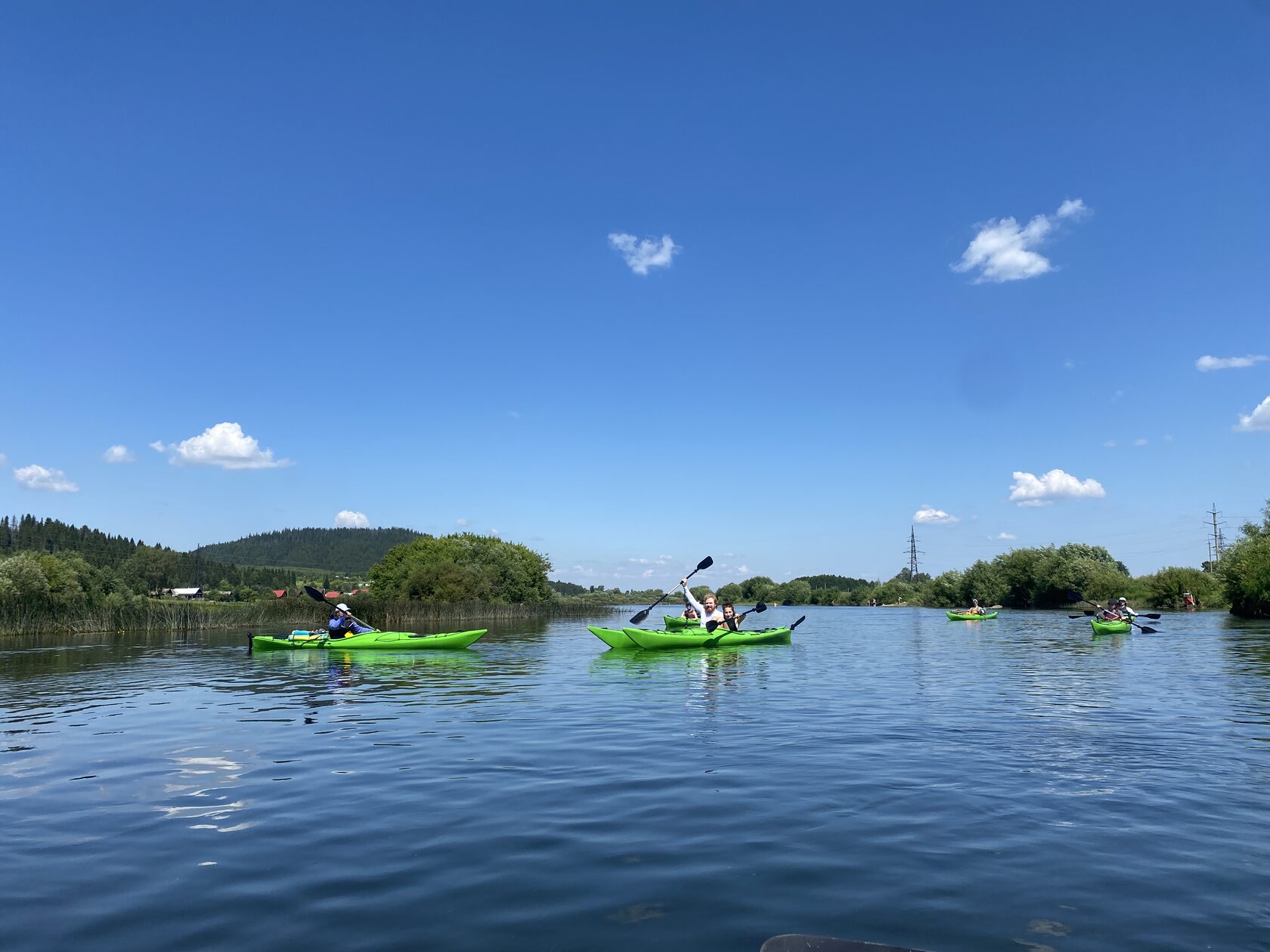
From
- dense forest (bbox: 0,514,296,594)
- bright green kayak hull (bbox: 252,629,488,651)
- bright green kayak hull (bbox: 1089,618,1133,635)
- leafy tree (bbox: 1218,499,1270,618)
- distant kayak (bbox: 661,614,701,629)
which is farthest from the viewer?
dense forest (bbox: 0,514,296,594)

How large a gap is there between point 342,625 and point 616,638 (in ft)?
27.5

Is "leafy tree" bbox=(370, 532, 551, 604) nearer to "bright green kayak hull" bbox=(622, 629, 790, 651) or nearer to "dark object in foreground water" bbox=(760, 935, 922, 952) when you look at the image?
"bright green kayak hull" bbox=(622, 629, 790, 651)

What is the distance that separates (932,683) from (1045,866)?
12.4 metres

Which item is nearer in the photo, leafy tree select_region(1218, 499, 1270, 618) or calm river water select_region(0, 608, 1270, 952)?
calm river water select_region(0, 608, 1270, 952)

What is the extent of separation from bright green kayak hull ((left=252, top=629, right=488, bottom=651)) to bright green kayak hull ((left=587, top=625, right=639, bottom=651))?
144 inches

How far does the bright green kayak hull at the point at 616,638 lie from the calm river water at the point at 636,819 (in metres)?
9.62

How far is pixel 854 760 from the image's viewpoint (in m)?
9.09

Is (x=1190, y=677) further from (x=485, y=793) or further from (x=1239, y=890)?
(x=485, y=793)

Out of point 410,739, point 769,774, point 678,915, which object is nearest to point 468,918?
point 678,915

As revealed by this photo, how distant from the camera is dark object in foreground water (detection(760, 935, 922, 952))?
12.1 ft

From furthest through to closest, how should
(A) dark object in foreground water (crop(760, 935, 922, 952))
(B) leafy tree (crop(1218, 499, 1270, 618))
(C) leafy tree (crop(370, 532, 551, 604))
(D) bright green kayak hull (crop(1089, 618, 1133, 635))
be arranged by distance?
(C) leafy tree (crop(370, 532, 551, 604))
(B) leafy tree (crop(1218, 499, 1270, 618))
(D) bright green kayak hull (crop(1089, 618, 1133, 635))
(A) dark object in foreground water (crop(760, 935, 922, 952))

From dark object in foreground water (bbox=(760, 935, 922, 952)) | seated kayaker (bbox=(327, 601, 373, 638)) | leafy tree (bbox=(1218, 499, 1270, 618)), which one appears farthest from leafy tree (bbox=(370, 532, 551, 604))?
dark object in foreground water (bbox=(760, 935, 922, 952))

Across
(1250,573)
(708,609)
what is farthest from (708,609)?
(1250,573)

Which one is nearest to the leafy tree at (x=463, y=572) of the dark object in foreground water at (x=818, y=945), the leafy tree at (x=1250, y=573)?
the leafy tree at (x=1250, y=573)
